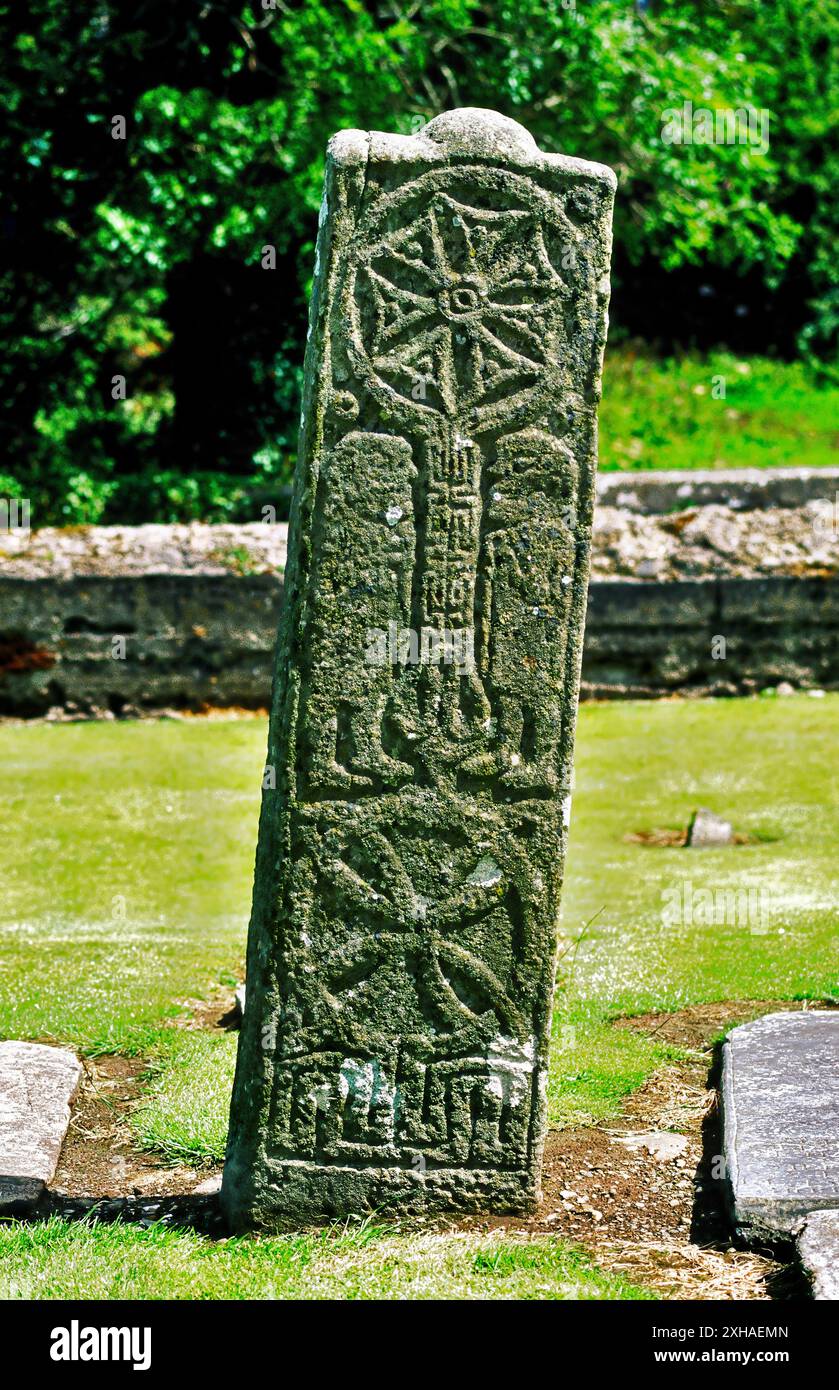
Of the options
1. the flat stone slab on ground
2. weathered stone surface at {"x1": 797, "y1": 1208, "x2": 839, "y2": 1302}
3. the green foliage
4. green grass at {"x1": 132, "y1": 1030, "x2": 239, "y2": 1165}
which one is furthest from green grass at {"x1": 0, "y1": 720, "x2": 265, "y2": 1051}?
the green foliage

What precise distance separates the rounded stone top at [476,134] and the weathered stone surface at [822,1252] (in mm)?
1972

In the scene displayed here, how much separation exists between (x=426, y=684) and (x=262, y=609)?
5328mm

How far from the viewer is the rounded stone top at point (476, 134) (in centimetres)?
278

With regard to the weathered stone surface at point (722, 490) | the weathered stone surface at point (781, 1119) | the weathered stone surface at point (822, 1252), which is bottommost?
the weathered stone surface at point (822, 1252)

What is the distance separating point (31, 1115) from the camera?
3.38 metres

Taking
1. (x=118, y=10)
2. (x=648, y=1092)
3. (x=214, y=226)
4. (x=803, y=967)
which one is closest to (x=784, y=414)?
(x=214, y=226)

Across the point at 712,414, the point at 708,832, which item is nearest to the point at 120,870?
the point at 708,832

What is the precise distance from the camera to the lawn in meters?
2.75

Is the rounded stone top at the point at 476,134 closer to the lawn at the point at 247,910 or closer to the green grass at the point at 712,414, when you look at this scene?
the lawn at the point at 247,910

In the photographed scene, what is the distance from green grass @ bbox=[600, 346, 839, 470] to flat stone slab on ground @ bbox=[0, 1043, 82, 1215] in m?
8.11

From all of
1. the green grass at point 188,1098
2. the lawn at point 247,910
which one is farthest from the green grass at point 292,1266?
the green grass at point 188,1098

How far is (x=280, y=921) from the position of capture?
2.88 meters

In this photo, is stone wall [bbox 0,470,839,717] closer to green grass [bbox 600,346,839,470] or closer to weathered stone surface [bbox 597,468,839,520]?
weathered stone surface [bbox 597,468,839,520]

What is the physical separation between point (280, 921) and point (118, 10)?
8.86 metres
